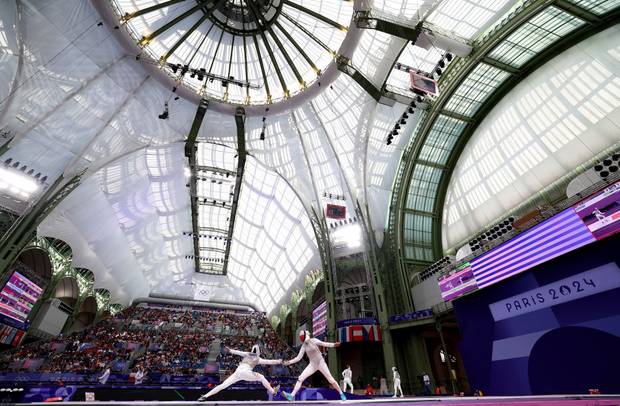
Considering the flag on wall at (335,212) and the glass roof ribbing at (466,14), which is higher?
the glass roof ribbing at (466,14)

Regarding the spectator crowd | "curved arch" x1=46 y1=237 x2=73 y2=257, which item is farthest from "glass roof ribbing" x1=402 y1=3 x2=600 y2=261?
"curved arch" x1=46 y1=237 x2=73 y2=257

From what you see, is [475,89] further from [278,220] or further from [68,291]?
[68,291]

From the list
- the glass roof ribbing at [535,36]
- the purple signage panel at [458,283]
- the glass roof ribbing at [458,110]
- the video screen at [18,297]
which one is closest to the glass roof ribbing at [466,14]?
the glass roof ribbing at [458,110]

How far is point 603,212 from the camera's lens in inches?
522

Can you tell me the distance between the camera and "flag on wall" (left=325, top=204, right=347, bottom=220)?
30125mm

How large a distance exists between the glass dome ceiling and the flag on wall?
38.1 ft

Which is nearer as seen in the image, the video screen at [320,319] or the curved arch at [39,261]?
the video screen at [320,319]

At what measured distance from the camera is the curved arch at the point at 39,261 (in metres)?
34.4

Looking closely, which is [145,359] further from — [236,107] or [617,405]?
[617,405]

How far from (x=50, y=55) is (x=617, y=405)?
30.7 metres

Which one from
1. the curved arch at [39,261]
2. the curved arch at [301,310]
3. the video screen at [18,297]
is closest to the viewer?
the video screen at [18,297]

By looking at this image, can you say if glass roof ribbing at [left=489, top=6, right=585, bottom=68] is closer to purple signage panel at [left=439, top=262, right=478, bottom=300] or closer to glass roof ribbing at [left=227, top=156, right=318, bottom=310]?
purple signage panel at [left=439, top=262, right=478, bottom=300]

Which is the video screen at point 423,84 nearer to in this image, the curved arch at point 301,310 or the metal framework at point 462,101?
the metal framework at point 462,101

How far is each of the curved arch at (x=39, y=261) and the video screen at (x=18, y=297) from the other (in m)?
5.72
